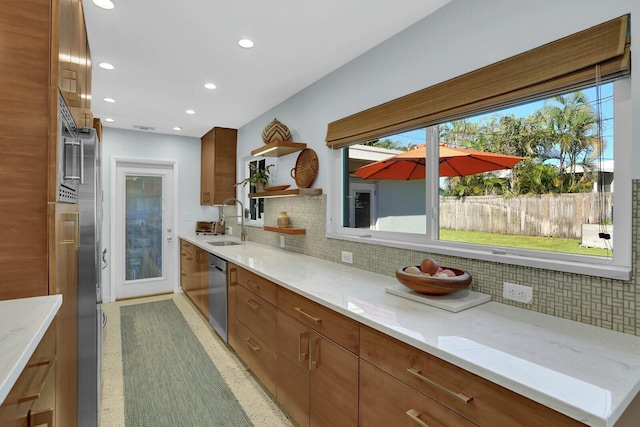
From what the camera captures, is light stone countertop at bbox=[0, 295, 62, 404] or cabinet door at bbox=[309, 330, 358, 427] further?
cabinet door at bbox=[309, 330, 358, 427]

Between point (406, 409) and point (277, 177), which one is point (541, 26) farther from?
point (277, 177)

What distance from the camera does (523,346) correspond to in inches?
43.5

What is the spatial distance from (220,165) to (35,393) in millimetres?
4137

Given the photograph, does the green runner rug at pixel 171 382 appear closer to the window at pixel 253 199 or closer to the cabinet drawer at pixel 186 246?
the cabinet drawer at pixel 186 246

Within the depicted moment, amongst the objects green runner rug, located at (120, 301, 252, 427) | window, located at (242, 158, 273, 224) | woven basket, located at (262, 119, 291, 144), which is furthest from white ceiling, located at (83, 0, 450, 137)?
green runner rug, located at (120, 301, 252, 427)

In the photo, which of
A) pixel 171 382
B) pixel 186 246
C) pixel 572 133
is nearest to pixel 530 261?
pixel 572 133

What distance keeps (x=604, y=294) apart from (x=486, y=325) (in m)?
0.45

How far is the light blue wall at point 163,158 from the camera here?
15.1ft

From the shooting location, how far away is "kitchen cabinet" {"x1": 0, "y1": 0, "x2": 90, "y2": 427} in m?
1.05

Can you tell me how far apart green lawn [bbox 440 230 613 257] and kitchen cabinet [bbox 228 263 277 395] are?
1.18 metres

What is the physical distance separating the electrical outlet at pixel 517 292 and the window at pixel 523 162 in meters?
0.12

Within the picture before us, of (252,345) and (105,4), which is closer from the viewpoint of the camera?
(105,4)

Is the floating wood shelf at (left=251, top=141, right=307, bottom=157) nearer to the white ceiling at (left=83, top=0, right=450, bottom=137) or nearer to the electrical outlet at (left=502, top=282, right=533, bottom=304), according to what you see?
the white ceiling at (left=83, top=0, right=450, bottom=137)

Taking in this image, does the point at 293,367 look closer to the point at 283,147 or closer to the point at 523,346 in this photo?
the point at 523,346
